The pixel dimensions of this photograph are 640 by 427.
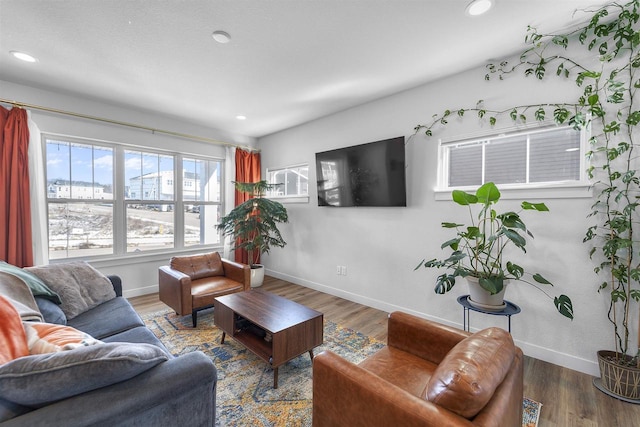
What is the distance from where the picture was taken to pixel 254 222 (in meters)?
4.09

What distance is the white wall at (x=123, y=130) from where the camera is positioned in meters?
3.02

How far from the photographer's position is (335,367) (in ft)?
3.87

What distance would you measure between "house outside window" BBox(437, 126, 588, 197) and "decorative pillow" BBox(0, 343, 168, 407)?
2.84 m

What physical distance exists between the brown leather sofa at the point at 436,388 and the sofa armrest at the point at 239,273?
198cm

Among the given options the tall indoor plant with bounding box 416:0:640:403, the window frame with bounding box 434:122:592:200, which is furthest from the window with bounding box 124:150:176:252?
the tall indoor plant with bounding box 416:0:640:403

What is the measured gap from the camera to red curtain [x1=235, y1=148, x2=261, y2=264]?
4656 mm

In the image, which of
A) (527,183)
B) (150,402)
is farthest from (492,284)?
(150,402)

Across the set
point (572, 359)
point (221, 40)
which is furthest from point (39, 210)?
point (572, 359)

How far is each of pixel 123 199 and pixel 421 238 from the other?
3.96 meters

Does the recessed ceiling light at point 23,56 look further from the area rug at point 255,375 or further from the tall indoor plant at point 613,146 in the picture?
the tall indoor plant at point 613,146

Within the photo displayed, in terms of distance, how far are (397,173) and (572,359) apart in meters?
2.17

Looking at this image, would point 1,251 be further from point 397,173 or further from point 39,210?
point 397,173

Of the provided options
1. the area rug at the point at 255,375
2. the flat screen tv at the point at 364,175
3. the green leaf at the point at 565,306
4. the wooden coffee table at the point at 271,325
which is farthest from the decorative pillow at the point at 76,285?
the green leaf at the point at 565,306

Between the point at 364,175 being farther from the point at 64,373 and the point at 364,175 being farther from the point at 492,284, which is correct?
the point at 64,373
